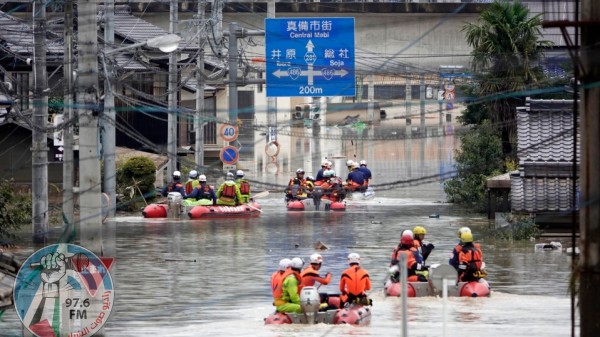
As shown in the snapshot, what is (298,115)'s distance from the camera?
7025 centimetres

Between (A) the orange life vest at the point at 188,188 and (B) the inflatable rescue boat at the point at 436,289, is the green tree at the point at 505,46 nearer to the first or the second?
(A) the orange life vest at the point at 188,188

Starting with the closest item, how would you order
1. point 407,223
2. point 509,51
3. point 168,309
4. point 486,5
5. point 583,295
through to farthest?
1. point 583,295
2. point 168,309
3. point 407,223
4. point 509,51
5. point 486,5

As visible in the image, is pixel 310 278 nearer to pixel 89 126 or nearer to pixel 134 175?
pixel 89 126

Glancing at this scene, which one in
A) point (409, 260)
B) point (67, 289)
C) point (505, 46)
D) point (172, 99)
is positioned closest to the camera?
point (67, 289)

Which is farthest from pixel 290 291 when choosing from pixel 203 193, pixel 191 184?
pixel 191 184

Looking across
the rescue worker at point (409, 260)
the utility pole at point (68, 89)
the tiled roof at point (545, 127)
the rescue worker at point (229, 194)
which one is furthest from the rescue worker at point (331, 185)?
the rescue worker at point (409, 260)

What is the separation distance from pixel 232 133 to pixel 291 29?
197 inches

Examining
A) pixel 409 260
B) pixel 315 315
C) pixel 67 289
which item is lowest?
pixel 315 315

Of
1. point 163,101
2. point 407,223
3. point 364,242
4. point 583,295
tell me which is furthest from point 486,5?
point 583,295

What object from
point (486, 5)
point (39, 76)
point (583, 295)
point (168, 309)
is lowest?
point (168, 309)

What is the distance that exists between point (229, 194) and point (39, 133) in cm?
1210

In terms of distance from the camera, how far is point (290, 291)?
20.0 meters

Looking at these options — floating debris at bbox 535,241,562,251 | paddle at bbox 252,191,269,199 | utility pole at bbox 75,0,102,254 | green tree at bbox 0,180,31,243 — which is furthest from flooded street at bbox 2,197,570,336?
paddle at bbox 252,191,269,199

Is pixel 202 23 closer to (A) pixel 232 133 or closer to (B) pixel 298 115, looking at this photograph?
(A) pixel 232 133
